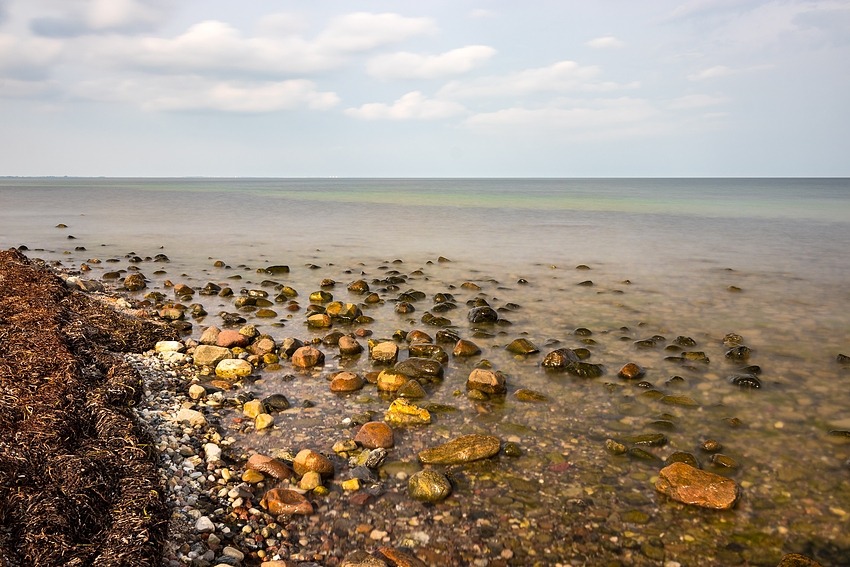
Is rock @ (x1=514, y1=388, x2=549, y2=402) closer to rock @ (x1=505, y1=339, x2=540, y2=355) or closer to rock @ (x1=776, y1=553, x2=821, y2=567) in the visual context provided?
rock @ (x1=505, y1=339, x2=540, y2=355)

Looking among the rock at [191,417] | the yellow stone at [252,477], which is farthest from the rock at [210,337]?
the yellow stone at [252,477]

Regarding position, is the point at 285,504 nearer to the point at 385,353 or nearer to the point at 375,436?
the point at 375,436

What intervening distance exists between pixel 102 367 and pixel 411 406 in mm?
4179

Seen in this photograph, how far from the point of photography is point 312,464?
526 cm

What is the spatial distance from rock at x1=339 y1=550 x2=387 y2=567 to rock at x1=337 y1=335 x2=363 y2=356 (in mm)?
4868

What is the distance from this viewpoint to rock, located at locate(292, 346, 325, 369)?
8305 mm

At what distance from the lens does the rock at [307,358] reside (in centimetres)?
830

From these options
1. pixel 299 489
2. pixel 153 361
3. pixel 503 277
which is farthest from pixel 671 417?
pixel 503 277

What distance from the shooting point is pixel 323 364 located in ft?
27.7

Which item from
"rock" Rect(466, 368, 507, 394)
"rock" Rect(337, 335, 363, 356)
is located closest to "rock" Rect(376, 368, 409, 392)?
"rock" Rect(466, 368, 507, 394)

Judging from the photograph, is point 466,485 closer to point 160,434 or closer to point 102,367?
point 160,434

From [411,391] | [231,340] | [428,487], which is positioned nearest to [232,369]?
[231,340]

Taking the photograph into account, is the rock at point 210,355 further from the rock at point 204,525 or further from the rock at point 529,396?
the rock at point 529,396

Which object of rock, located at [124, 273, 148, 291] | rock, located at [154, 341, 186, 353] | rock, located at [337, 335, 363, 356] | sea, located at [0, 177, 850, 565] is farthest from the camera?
rock, located at [124, 273, 148, 291]
